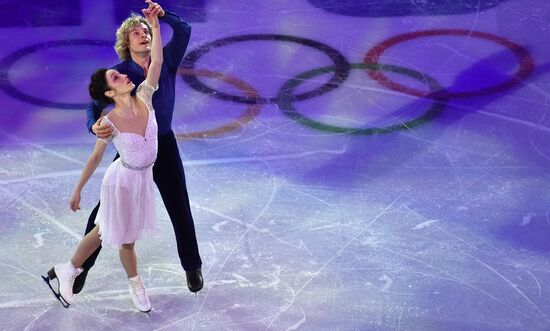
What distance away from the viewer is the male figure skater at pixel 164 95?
224 inches

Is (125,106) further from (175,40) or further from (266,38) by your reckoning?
(266,38)

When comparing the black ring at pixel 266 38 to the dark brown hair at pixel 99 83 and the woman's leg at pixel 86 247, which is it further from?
the dark brown hair at pixel 99 83

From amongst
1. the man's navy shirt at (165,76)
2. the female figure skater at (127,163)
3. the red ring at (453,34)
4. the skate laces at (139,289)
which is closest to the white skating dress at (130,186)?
the female figure skater at (127,163)

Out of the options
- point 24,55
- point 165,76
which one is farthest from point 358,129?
point 24,55

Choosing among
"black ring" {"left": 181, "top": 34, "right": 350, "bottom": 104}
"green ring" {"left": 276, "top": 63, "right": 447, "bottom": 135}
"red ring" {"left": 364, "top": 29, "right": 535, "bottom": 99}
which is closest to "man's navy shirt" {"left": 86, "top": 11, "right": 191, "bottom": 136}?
"green ring" {"left": 276, "top": 63, "right": 447, "bottom": 135}

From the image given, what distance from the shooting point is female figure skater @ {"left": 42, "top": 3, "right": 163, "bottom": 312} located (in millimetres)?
5477

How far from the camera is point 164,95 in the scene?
5688 millimetres

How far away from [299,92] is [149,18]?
123 inches

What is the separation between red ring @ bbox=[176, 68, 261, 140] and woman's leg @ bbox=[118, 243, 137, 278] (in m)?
2.14

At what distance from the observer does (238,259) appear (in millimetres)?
6465

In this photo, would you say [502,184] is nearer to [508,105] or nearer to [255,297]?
A: [508,105]

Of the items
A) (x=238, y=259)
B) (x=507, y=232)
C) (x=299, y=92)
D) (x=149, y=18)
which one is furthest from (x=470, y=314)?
(x=299, y=92)

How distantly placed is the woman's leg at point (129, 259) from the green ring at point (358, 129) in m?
2.62

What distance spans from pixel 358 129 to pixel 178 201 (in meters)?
2.53
